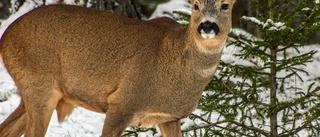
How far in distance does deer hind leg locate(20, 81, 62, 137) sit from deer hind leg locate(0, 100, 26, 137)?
333 mm

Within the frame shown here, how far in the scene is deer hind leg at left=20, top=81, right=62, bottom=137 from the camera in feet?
26.8

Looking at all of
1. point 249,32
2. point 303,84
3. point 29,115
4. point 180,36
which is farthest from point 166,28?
point 249,32

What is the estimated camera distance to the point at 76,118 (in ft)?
37.3

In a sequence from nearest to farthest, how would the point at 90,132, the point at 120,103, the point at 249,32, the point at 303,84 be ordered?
1. the point at 120,103
2. the point at 90,132
3. the point at 303,84
4. the point at 249,32

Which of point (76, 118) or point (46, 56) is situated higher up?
point (46, 56)

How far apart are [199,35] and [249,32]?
7.43 m

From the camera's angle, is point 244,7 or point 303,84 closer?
point 303,84

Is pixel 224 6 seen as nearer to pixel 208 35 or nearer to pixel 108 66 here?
pixel 208 35

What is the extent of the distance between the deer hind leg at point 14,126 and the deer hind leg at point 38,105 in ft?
1.09

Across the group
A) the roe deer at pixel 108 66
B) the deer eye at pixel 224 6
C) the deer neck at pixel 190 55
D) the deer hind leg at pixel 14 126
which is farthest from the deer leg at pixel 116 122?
the deer eye at pixel 224 6

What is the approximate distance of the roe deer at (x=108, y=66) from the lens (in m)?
7.86

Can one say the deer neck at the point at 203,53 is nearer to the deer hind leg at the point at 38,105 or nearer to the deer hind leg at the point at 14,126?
the deer hind leg at the point at 38,105

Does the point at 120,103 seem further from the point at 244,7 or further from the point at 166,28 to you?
the point at 244,7

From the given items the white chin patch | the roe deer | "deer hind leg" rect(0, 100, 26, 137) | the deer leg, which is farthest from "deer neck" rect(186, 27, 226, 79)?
"deer hind leg" rect(0, 100, 26, 137)
